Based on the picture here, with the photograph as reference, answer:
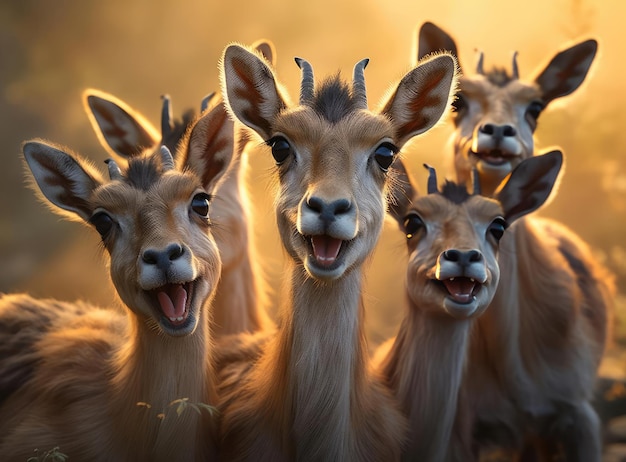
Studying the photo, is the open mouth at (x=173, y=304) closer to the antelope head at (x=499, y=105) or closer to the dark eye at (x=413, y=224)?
the dark eye at (x=413, y=224)

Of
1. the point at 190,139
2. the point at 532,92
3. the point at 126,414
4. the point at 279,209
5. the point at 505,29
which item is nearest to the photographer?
the point at 279,209

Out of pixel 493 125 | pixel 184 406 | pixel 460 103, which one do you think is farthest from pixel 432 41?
pixel 184 406

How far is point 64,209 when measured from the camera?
7.20m

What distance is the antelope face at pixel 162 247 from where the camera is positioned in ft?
20.7

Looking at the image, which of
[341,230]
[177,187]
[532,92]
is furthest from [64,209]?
[532,92]

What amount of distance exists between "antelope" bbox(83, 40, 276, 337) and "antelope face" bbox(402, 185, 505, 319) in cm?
174

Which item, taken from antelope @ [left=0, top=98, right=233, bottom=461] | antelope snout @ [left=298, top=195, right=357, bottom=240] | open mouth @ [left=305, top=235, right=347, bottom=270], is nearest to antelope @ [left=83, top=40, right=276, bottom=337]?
antelope @ [left=0, top=98, right=233, bottom=461]

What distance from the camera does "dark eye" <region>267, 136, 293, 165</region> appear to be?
6.66m

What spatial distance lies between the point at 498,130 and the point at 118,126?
3462 millimetres

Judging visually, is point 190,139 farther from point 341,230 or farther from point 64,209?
point 341,230

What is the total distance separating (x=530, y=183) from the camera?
26.9 feet

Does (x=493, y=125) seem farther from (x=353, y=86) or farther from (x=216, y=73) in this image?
(x=216, y=73)

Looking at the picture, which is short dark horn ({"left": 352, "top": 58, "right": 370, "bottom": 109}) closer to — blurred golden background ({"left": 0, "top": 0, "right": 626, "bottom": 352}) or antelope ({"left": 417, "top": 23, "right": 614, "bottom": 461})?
antelope ({"left": 417, "top": 23, "right": 614, "bottom": 461})

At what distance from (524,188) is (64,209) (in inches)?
146
